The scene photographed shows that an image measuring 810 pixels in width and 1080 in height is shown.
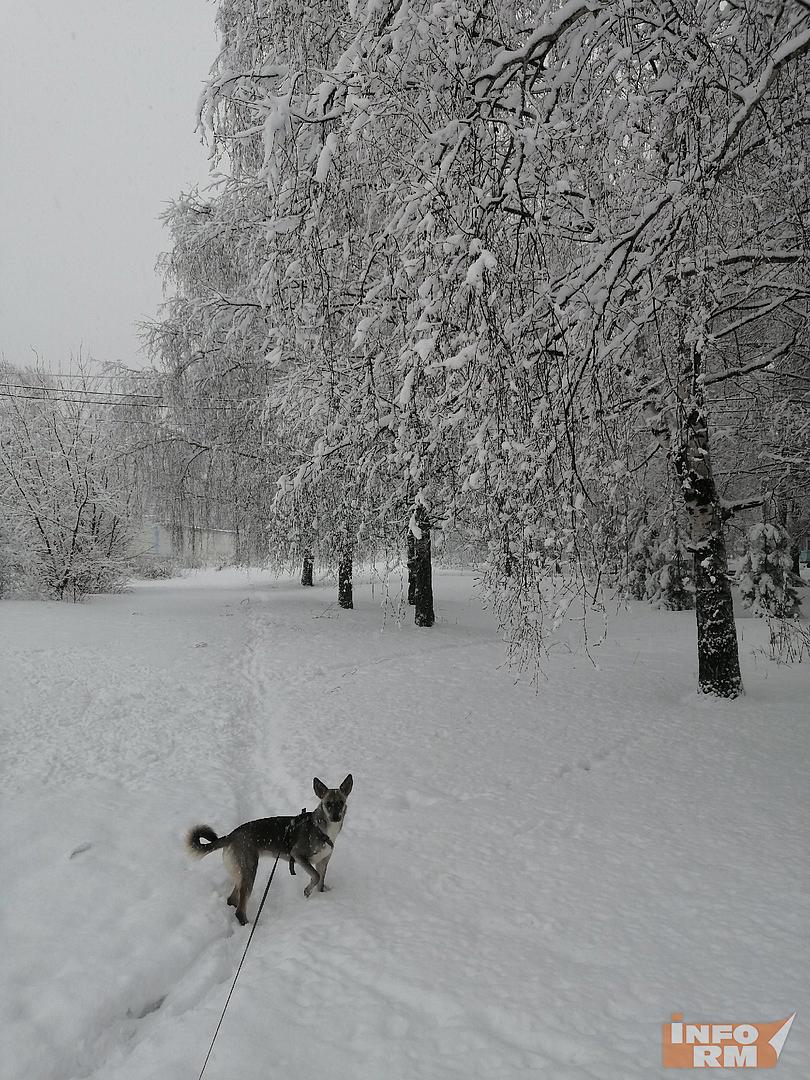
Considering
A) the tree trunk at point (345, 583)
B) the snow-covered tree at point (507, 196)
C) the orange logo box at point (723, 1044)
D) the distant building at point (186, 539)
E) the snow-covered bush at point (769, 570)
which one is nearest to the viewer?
the orange logo box at point (723, 1044)

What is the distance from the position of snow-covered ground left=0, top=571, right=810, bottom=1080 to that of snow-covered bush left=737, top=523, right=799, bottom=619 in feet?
33.7

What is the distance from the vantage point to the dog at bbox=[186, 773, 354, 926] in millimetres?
3611

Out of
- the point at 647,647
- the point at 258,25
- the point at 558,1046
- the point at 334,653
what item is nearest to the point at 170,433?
the point at 334,653

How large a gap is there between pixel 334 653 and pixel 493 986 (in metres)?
8.70

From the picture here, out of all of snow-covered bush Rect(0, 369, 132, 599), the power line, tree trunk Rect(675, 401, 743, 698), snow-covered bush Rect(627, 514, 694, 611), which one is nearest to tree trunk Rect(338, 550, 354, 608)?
the power line

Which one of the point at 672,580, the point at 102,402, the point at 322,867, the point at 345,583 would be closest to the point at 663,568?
the point at 672,580

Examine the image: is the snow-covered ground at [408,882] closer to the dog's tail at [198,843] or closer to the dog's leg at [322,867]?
the dog's leg at [322,867]

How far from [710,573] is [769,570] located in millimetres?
12529

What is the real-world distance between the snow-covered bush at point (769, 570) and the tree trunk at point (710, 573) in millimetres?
10942

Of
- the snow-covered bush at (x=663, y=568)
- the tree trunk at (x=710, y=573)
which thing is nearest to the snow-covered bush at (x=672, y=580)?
the snow-covered bush at (x=663, y=568)

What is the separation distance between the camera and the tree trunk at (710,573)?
Answer: 7.91 meters

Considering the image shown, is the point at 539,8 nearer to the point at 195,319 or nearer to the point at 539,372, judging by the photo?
the point at 539,372

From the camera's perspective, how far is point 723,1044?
2584 millimetres

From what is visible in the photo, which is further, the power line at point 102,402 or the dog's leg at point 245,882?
the power line at point 102,402
